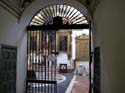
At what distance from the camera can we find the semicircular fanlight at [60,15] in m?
8.27

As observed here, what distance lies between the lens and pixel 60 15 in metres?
8.37

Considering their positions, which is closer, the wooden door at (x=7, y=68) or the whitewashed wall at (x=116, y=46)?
the whitewashed wall at (x=116, y=46)

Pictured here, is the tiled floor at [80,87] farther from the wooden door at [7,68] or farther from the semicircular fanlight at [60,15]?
the wooden door at [7,68]

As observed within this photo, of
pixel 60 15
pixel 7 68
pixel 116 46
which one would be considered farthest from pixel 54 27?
pixel 116 46

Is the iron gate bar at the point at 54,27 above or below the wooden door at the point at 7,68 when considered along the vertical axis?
above

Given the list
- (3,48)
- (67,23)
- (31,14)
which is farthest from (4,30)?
(67,23)

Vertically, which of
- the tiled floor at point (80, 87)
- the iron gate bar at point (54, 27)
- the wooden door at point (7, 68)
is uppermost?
the iron gate bar at point (54, 27)

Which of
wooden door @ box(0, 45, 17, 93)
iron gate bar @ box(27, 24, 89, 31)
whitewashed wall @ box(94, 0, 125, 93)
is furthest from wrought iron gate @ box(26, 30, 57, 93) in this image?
whitewashed wall @ box(94, 0, 125, 93)

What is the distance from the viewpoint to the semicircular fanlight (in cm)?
827

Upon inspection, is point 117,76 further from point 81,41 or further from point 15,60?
point 81,41

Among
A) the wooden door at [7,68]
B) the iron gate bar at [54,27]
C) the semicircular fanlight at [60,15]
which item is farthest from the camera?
the semicircular fanlight at [60,15]

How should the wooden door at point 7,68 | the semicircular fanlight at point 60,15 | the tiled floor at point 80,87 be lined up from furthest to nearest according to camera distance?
the tiled floor at point 80,87, the semicircular fanlight at point 60,15, the wooden door at point 7,68

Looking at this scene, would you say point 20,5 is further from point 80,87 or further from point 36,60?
point 80,87

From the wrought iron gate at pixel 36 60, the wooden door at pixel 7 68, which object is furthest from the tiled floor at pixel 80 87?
the wooden door at pixel 7 68
